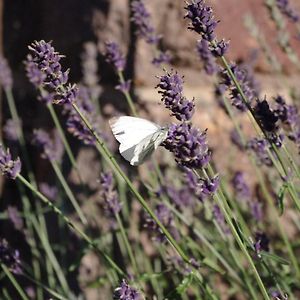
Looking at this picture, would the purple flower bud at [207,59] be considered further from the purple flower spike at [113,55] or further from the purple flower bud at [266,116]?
the purple flower bud at [266,116]

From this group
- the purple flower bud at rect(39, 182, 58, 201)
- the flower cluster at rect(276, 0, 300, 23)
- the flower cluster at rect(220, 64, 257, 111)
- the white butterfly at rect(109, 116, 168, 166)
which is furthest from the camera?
the purple flower bud at rect(39, 182, 58, 201)

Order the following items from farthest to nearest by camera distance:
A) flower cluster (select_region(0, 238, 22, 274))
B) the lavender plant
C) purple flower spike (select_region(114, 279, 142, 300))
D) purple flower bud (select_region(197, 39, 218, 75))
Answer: purple flower bud (select_region(197, 39, 218, 75)), flower cluster (select_region(0, 238, 22, 274)), the lavender plant, purple flower spike (select_region(114, 279, 142, 300))

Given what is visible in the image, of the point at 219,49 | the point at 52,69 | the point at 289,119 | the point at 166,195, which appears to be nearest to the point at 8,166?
the point at 52,69

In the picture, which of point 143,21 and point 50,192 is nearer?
point 143,21

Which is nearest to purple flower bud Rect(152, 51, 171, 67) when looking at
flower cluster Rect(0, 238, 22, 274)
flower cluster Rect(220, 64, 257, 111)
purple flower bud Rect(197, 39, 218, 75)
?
purple flower bud Rect(197, 39, 218, 75)

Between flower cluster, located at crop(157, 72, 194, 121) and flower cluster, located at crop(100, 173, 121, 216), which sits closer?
flower cluster, located at crop(157, 72, 194, 121)

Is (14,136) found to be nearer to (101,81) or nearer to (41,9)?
(101,81)

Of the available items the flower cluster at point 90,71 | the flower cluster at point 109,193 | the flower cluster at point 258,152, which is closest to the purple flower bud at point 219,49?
the flower cluster at point 258,152

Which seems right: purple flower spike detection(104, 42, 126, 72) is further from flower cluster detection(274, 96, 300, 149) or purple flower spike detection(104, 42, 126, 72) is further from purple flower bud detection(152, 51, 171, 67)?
flower cluster detection(274, 96, 300, 149)

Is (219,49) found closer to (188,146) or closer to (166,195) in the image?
(188,146)

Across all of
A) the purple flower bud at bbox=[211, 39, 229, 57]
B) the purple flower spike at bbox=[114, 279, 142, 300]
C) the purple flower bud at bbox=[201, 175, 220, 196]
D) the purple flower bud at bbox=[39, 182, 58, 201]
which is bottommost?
the purple flower spike at bbox=[114, 279, 142, 300]
